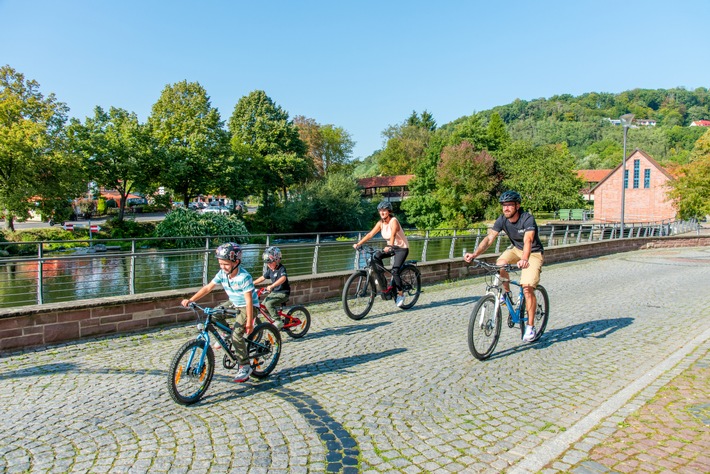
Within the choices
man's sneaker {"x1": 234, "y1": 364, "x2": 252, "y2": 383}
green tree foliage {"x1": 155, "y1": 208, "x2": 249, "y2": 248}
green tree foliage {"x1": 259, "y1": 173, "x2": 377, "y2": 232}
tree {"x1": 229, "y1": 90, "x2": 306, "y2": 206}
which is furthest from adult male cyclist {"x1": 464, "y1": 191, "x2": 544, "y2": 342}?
tree {"x1": 229, "y1": 90, "x2": 306, "y2": 206}

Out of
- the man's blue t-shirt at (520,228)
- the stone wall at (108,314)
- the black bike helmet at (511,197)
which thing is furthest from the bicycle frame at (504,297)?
the stone wall at (108,314)

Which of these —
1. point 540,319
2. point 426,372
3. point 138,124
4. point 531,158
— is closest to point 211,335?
point 426,372

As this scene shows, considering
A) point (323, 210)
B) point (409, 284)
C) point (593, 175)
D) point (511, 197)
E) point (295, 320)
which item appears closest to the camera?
point (511, 197)

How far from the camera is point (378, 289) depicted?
921 centimetres

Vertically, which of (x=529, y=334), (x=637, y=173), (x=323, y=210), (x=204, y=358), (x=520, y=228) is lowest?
(x=529, y=334)

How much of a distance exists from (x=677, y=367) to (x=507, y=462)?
3.32 m

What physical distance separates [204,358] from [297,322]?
102 inches

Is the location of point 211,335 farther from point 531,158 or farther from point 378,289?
point 531,158

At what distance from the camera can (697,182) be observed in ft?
123

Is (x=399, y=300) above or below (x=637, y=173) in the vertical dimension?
below

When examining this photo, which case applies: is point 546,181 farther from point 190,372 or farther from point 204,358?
point 190,372

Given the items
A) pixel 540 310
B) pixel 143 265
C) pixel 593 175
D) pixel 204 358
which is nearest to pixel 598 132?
pixel 593 175

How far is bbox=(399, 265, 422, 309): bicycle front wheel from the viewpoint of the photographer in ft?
32.0

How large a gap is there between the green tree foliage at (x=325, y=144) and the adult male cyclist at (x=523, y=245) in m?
73.1
